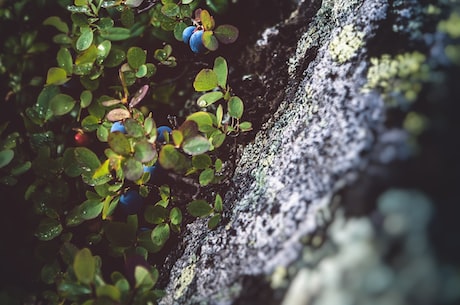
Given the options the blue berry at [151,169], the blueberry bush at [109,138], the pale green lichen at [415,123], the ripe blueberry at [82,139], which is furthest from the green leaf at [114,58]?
the pale green lichen at [415,123]

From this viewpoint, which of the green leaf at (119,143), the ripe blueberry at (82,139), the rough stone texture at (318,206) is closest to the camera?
the rough stone texture at (318,206)

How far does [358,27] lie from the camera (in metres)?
0.74

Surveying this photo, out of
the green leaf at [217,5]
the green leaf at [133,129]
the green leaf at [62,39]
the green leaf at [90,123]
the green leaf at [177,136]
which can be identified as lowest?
the green leaf at [90,123]

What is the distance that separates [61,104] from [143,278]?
574 mm

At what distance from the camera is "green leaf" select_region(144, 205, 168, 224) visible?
923mm

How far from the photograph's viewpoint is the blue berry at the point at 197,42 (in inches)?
40.8

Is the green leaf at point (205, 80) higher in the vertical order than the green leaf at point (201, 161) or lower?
higher

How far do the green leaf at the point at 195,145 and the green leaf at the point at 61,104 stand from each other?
427mm

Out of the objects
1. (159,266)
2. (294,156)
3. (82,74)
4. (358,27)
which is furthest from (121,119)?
(358,27)

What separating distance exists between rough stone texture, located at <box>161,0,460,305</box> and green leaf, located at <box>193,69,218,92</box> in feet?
0.58

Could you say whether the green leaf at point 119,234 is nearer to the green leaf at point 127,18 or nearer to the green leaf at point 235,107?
the green leaf at point 235,107

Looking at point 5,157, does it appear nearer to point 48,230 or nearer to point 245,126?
point 48,230

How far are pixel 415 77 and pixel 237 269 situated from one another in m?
0.43

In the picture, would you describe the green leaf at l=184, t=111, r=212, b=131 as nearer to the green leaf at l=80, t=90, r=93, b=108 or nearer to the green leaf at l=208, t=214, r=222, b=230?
the green leaf at l=208, t=214, r=222, b=230
